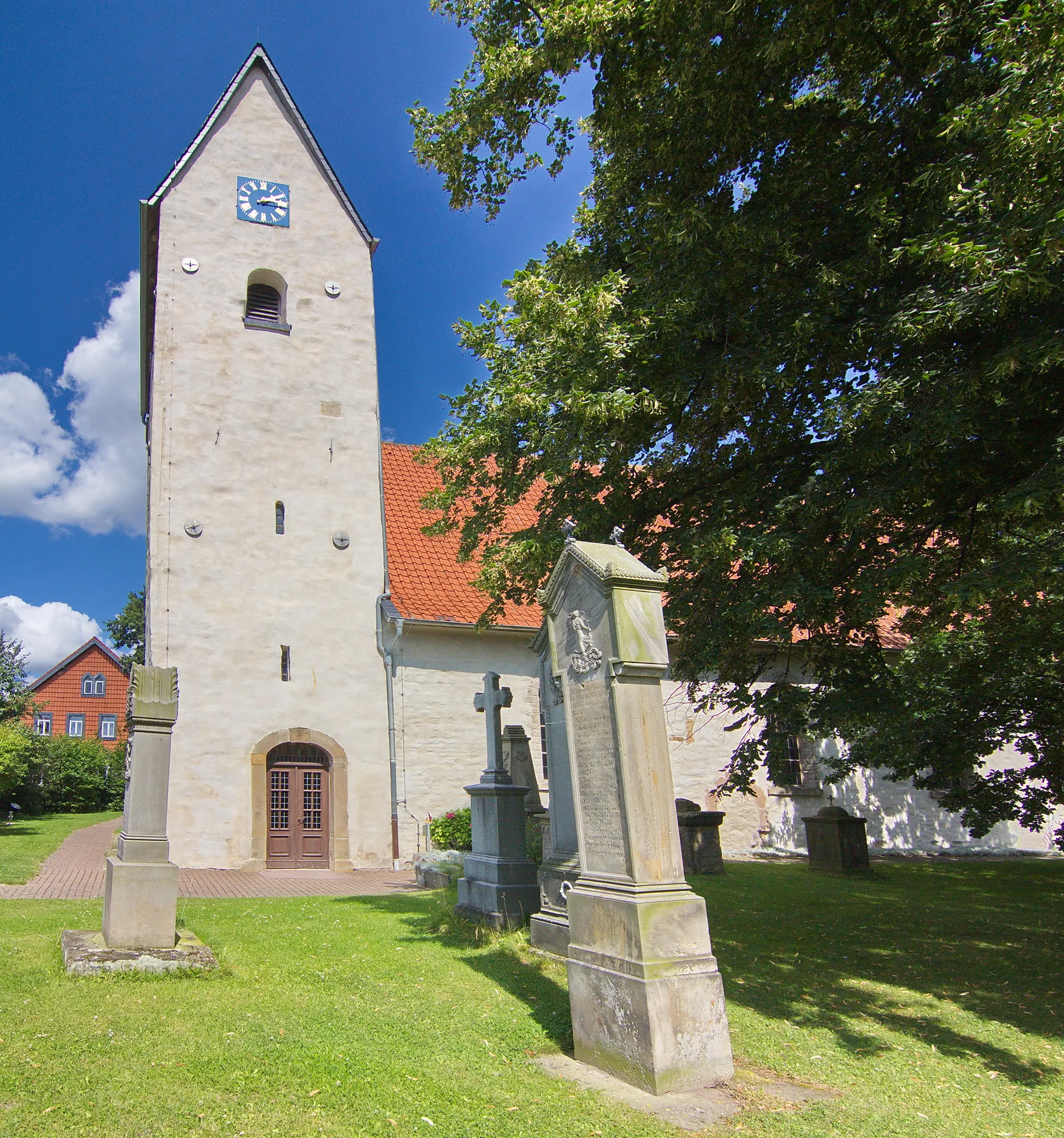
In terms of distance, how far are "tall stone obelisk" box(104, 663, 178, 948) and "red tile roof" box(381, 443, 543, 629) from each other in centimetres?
856

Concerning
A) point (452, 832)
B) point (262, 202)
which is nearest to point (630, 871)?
point (452, 832)

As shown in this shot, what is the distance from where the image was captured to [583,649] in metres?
5.79

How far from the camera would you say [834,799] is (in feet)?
62.7

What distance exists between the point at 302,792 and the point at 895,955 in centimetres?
1122

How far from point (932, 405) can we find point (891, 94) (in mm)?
3193

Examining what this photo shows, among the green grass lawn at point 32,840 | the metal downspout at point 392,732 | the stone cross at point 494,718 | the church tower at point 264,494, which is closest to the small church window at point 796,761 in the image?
the metal downspout at point 392,732

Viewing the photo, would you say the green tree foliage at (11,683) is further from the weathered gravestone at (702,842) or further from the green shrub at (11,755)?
the weathered gravestone at (702,842)

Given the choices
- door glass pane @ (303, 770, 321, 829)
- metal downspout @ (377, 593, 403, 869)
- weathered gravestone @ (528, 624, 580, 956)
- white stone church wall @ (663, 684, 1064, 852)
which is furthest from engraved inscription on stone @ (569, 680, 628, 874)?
white stone church wall @ (663, 684, 1064, 852)

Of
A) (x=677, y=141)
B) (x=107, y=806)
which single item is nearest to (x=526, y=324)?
(x=677, y=141)

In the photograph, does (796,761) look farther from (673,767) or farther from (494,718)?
(494,718)

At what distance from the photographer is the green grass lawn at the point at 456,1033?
4277 mm

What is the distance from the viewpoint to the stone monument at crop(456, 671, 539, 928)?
9.11 m

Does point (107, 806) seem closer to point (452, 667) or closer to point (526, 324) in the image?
point (452, 667)

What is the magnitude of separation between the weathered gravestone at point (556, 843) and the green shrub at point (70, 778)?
26368 mm
